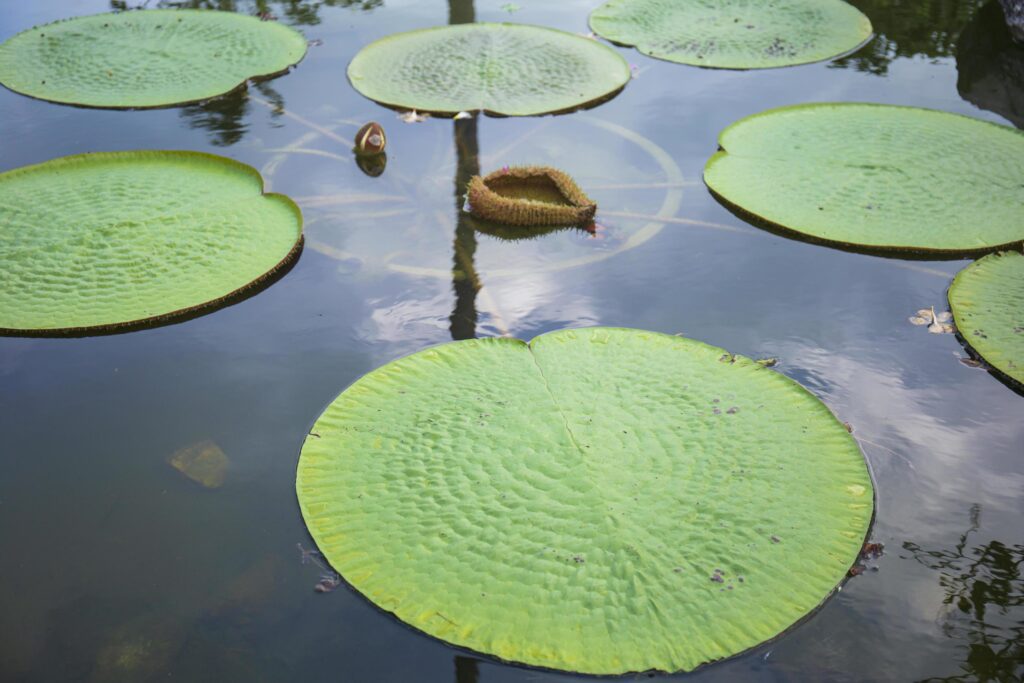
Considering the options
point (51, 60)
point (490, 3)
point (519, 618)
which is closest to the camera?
point (519, 618)

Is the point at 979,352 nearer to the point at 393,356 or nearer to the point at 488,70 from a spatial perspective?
the point at 393,356

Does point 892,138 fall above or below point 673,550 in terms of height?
above

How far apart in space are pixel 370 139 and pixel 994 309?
7.42 feet

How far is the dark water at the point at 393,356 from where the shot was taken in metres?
1.58

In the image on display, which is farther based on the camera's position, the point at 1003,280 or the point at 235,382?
the point at 1003,280

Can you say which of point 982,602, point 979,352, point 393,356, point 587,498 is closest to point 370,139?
point 393,356

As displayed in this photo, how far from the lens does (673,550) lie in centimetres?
167

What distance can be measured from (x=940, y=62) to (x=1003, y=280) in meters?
2.22

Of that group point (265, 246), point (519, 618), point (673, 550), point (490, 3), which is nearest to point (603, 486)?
point (673, 550)

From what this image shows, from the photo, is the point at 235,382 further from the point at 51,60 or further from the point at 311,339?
the point at 51,60

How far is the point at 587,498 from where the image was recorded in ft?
5.76

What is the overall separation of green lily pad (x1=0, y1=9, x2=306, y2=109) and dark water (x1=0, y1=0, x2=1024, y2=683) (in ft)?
0.39

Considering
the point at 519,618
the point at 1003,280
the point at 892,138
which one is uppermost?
the point at 892,138

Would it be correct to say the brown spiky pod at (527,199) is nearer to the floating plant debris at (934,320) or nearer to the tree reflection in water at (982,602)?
the floating plant debris at (934,320)
